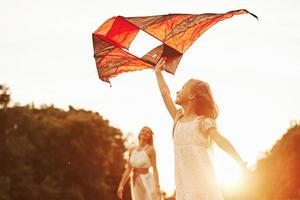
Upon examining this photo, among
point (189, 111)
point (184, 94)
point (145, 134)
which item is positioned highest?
point (145, 134)

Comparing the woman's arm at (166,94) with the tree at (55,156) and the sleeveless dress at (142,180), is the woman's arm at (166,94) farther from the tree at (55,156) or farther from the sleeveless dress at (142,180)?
the tree at (55,156)

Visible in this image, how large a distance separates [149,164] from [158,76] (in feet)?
27.8

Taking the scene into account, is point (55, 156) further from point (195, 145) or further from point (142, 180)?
point (195, 145)

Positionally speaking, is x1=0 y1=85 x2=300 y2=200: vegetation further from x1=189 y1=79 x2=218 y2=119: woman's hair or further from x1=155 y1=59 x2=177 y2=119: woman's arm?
x1=189 y1=79 x2=218 y2=119: woman's hair

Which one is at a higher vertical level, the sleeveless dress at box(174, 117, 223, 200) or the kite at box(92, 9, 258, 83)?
the kite at box(92, 9, 258, 83)

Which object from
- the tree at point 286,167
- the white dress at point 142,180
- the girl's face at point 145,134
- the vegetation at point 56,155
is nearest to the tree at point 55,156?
the vegetation at point 56,155

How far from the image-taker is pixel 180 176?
7.13m

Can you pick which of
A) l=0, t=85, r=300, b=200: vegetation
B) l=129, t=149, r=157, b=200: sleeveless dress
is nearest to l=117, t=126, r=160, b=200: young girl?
l=129, t=149, r=157, b=200: sleeveless dress

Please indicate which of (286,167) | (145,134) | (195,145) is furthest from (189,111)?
(286,167)

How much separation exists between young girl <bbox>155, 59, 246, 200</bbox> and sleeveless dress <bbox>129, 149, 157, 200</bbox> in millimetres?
8737

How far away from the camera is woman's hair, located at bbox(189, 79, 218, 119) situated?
278 inches

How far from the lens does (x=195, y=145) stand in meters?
7.08

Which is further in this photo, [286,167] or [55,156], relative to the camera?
[286,167]

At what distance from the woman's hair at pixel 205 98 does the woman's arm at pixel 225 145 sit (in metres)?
0.21
